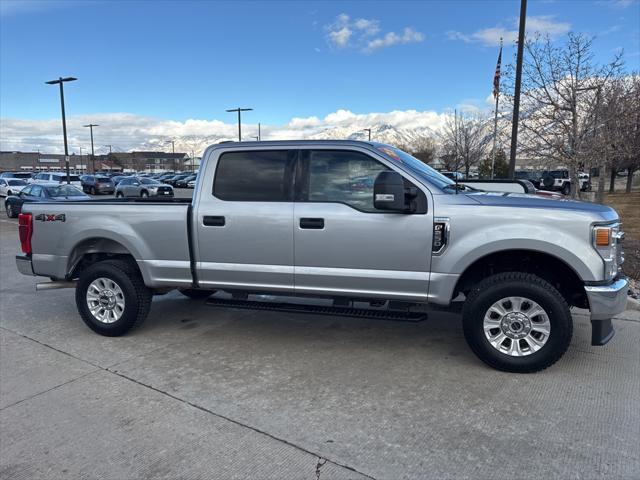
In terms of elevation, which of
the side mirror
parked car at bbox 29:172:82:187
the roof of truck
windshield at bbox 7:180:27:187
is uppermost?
the roof of truck

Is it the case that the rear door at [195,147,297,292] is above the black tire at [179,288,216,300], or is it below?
above

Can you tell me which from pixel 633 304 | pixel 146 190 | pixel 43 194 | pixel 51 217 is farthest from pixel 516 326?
pixel 146 190

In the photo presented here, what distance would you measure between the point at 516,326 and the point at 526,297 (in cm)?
26

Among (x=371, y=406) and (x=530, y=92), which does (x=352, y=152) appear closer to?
(x=371, y=406)

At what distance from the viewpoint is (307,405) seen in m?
3.56

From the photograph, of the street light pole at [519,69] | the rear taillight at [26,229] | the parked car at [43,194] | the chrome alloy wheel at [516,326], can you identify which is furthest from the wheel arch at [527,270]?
the parked car at [43,194]

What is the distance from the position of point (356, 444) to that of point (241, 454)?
71 centimetres

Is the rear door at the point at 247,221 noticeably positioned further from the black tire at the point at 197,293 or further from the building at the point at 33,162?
the building at the point at 33,162

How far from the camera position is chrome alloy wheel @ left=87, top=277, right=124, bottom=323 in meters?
5.09

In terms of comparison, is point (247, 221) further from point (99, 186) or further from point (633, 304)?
point (99, 186)

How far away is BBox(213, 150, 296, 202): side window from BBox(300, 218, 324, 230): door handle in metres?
0.29

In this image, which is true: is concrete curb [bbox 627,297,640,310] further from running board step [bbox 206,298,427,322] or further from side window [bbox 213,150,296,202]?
side window [bbox 213,150,296,202]

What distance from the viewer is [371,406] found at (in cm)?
353

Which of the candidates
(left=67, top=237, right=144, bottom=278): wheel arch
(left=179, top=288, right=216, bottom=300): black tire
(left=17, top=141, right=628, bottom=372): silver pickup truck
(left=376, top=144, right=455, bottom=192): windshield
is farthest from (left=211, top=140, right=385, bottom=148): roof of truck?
(left=179, top=288, right=216, bottom=300): black tire
